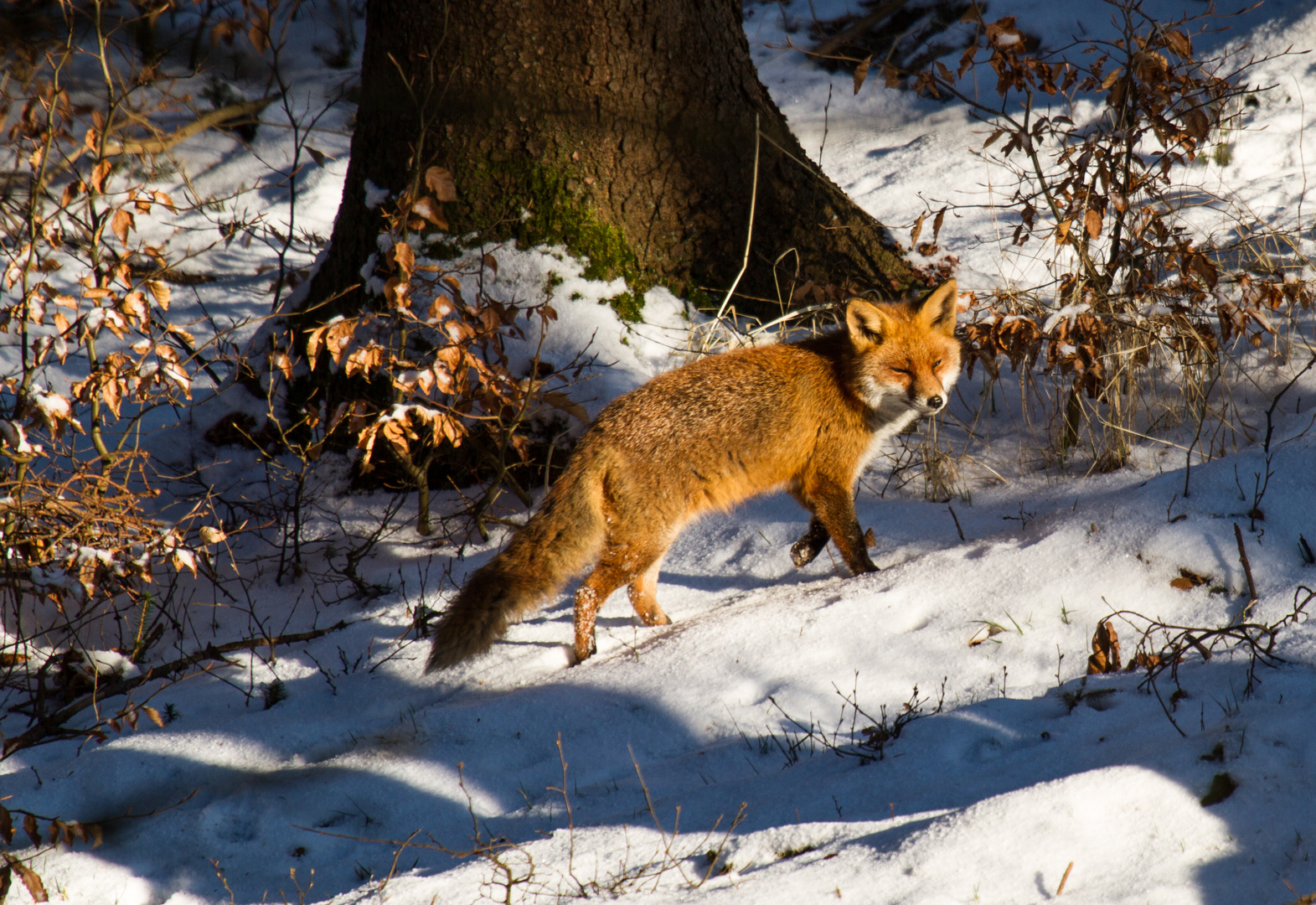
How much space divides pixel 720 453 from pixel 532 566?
959 millimetres

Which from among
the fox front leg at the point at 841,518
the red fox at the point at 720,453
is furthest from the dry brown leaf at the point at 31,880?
the fox front leg at the point at 841,518

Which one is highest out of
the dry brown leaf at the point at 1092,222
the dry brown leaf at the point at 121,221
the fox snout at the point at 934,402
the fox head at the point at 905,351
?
the dry brown leaf at the point at 121,221

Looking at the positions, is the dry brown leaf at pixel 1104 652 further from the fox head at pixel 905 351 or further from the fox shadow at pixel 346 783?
the fox shadow at pixel 346 783

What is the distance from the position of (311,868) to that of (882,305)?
3.33m

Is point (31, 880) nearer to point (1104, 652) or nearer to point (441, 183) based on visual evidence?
point (441, 183)

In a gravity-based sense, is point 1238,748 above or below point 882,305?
below

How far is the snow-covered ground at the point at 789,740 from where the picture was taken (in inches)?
83.3

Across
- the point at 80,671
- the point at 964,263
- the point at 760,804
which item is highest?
the point at 964,263

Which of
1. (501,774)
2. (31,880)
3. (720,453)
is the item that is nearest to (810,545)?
(720,453)

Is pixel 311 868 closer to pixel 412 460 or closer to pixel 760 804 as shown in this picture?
pixel 760 804

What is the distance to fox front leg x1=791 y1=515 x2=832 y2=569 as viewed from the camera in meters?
4.29

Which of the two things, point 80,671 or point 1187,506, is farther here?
point 80,671

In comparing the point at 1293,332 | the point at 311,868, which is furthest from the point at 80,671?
the point at 1293,332

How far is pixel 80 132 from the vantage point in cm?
1023
